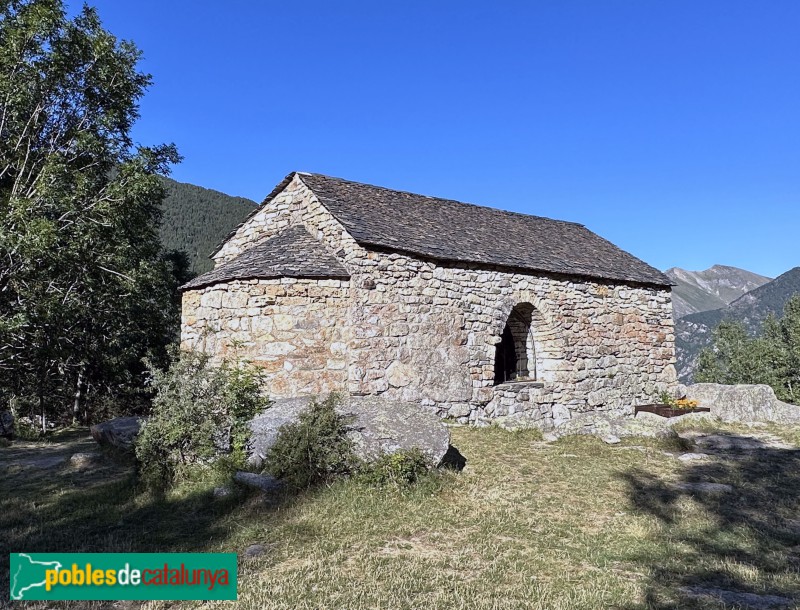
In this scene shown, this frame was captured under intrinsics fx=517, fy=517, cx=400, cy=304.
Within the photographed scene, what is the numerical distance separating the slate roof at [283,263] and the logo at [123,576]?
6365 millimetres

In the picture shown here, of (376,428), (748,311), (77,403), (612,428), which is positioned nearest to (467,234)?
(612,428)

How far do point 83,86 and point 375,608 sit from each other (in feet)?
43.4

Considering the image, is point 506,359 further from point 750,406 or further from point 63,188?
point 63,188

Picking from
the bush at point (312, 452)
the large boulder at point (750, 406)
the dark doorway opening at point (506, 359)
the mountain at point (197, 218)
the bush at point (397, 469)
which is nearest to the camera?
the bush at point (397, 469)

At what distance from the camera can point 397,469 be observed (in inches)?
260

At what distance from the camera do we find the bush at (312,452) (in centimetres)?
664

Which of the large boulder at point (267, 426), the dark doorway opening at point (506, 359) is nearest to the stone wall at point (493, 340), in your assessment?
the dark doorway opening at point (506, 359)

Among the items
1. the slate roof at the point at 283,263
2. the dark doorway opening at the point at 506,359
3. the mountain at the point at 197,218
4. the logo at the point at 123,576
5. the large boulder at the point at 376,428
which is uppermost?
the mountain at the point at 197,218

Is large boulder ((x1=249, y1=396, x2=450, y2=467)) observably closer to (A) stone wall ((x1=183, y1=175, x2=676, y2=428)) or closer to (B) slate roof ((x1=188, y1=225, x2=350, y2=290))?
(A) stone wall ((x1=183, y1=175, x2=676, y2=428))

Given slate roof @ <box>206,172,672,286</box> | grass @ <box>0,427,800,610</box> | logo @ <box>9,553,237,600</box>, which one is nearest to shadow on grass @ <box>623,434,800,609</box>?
grass @ <box>0,427,800,610</box>

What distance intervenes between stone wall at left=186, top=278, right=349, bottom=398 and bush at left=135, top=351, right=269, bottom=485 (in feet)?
5.56

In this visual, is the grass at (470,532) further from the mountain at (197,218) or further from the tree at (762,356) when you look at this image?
the tree at (762,356)

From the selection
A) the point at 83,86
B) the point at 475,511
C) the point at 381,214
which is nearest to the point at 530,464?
the point at 475,511

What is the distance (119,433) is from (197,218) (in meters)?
27.1
